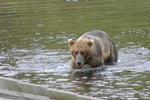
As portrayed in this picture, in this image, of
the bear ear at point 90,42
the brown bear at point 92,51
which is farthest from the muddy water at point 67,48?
the bear ear at point 90,42

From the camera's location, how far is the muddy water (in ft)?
40.8

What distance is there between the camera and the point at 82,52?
45.4ft

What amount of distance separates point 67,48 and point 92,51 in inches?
152

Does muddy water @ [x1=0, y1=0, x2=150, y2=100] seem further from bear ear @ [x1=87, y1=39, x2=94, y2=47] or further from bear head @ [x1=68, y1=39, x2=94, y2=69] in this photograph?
bear ear @ [x1=87, y1=39, x2=94, y2=47]

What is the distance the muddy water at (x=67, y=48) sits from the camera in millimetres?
12422

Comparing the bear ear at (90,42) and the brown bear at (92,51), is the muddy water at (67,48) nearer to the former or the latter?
the brown bear at (92,51)

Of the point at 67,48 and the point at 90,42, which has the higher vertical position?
the point at 90,42

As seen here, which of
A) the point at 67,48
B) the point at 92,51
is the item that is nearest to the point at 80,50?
the point at 92,51

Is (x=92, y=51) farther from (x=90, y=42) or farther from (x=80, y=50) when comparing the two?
(x=80, y=50)

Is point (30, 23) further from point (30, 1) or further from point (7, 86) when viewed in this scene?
point (7, 86)

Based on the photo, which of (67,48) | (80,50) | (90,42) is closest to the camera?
(80,50)

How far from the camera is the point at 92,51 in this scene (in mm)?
14148

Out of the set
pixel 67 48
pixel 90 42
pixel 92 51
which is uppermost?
pixel 90 42

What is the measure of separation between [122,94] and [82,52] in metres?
3.02
